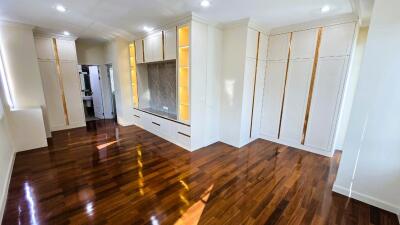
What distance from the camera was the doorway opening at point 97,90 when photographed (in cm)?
611

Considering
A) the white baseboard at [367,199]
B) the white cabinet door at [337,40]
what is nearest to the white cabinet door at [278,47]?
the white cabinet door at [337,40]

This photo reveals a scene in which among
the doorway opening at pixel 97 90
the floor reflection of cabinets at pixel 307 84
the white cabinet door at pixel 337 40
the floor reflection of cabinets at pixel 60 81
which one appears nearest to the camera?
the white cabinet door at pixel 337 40

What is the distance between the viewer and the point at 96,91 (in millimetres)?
6262

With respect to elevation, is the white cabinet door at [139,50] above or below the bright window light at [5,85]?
above

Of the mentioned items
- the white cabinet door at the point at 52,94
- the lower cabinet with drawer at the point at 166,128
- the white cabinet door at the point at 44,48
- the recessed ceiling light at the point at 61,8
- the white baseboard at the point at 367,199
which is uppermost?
the recessed ceiling light at the point at 61,8

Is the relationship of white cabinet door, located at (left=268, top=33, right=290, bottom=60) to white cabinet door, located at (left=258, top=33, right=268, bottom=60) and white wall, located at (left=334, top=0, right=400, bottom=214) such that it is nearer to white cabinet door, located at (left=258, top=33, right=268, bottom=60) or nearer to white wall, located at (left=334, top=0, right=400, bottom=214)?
white cabinet door, located at (left=258, top=33, right=268, bottom=60)

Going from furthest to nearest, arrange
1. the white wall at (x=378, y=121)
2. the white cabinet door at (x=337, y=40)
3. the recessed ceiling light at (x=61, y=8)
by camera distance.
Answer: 1. the white cabinet door at (x=337, y=40)
2. the recessed ceiling light at (x=61, y=8)
3. the white wall at (x=378, y=121)

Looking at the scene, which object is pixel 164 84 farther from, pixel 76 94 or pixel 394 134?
pixel 394 134

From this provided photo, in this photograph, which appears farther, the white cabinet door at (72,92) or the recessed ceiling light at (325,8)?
the white cabinet door at (72,92)

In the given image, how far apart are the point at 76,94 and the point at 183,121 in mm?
3657

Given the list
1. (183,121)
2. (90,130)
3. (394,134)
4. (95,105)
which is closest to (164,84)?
(183,121)

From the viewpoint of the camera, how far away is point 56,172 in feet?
9.14

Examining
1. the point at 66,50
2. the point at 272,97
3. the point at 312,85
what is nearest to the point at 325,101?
the point at 312,85

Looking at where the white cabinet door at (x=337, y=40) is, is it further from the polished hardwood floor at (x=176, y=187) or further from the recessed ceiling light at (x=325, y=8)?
the polished hardwood floor at (x=176, y=187)
